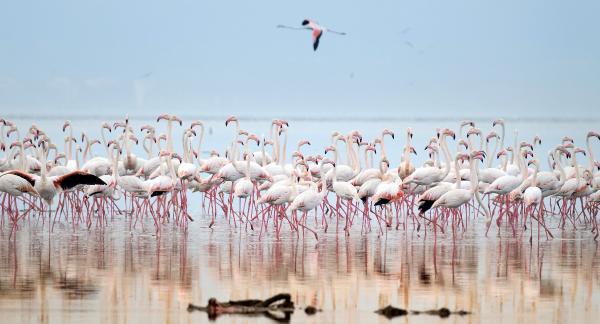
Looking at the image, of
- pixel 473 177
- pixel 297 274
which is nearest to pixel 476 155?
pixel 473 177

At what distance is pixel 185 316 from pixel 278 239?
15.7 feet

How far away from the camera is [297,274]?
9914 millimetres

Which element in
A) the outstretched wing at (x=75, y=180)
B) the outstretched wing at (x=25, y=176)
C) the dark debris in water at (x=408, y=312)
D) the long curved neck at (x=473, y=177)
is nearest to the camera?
the dark debris in water at (x=408, y=312)

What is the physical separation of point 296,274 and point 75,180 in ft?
10.8

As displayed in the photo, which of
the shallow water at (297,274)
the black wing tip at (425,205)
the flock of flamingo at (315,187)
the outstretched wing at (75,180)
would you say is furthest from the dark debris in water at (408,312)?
the black wing tip at (425,205)

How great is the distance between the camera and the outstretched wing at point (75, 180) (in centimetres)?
1180

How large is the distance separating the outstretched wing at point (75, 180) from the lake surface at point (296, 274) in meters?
0.59

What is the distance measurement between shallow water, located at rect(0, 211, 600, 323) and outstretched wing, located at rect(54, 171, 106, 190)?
60 cm

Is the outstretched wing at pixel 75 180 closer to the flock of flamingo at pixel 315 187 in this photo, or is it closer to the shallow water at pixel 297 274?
the flock of flamingo at pixel 315 187

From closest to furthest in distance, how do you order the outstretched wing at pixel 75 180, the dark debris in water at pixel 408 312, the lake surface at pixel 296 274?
the dark debris in water at pixel 408 312 → the lake surface at pixel 296 274 → the outstretched wing at pixel 75 180

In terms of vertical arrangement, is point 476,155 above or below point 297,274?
above

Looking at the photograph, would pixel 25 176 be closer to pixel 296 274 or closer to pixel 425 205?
pixel 296 274

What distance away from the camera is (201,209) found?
17469 mm

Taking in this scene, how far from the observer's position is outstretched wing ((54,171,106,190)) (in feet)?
38.7
